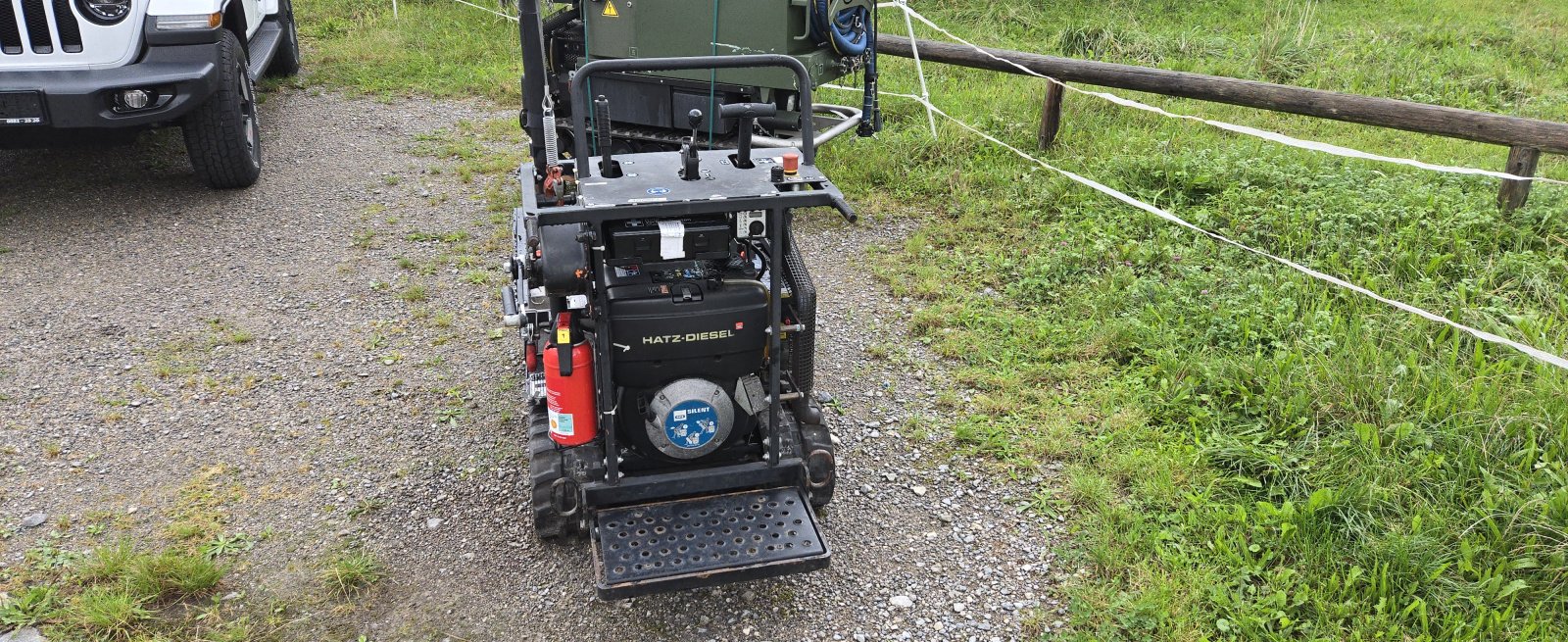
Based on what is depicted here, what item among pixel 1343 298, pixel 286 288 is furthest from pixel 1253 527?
pixel 286 288

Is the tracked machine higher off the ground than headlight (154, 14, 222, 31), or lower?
lower

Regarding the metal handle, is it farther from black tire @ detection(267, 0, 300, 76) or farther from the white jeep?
black tire @ detection(267, 0, 300, 76)

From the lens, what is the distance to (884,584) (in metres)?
3.40

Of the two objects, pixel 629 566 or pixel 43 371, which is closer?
pixel 629 566

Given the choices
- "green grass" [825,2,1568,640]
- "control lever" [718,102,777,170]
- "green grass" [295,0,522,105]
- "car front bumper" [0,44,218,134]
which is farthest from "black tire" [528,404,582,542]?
"green grass" [295,0,522,105]

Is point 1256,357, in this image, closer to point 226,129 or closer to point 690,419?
→ point 690,419

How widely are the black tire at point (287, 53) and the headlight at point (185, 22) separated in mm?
Result: 3389

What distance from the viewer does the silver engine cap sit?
3193mm

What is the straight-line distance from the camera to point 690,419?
3223mm

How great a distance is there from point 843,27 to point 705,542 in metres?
4.35

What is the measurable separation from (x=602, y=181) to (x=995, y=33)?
8.90m

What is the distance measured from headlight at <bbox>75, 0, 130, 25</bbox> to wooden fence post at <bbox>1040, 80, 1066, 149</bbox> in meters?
5.89

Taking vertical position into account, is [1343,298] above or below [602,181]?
below

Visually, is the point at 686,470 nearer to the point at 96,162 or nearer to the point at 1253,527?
the point at 1253,527
